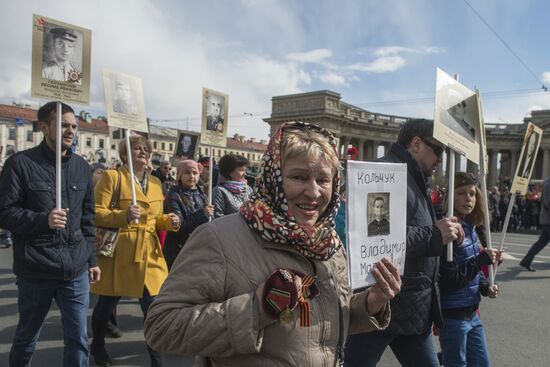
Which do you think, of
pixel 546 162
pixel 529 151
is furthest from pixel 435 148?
pixel 546 162

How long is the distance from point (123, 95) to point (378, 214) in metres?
3.36

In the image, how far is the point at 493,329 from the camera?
5348mm

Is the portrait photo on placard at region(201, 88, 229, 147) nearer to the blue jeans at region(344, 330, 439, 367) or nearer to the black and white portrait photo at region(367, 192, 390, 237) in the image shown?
the blue jeans at region(344, 330, 439, 367)

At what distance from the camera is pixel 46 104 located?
3.37m

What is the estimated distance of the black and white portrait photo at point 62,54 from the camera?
3578mm

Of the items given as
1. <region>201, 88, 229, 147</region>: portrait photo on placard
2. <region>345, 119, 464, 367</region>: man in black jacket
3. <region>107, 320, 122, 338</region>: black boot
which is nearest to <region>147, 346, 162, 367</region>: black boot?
<region>107, 320, 122, 338</region>: black boot

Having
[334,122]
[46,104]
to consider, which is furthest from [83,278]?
[334,122]

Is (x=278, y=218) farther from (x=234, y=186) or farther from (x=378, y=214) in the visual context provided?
(x=234, y=186)

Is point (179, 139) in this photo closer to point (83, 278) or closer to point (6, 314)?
point (6, 314)

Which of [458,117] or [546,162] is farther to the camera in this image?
[546,162]

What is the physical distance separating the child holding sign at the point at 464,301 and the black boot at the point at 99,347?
9.52 ft

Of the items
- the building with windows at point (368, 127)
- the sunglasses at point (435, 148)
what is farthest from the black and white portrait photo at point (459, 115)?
the building with windows at point (368, 127)

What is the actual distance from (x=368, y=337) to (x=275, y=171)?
1.52 m

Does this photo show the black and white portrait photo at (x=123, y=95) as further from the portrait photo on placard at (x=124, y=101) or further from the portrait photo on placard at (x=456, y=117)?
the portrait photo on placard at (x=456, y=117)
